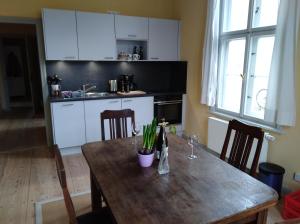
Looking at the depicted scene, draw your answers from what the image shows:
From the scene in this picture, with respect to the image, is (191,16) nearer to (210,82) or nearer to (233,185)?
(210,82)

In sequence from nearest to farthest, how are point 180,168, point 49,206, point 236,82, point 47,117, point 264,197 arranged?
point 264,197
point 180,168
point 49,206
point 236,82
point 47,117

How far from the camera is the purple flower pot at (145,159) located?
1.62 meters

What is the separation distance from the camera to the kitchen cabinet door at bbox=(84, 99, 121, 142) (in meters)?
3.72

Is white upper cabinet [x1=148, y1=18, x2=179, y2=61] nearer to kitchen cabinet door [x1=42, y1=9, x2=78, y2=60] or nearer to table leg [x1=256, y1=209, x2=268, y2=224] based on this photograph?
kitchen cabinet door [x1=42, y1=9, x2=78, y2=60]

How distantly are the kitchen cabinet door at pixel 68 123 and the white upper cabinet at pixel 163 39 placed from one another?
1578 mm

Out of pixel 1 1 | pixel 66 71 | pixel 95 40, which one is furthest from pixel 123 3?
pixel 1 1

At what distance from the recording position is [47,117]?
404 cm

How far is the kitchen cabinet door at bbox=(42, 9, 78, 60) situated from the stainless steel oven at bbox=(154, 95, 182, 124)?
156 centimetres

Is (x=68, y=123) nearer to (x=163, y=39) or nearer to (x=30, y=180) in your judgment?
(x=30, y=180)

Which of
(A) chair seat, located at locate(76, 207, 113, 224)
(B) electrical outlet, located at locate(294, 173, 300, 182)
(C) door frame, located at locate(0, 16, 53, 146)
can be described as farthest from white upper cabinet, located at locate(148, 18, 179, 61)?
(A) chair seat, located at locate(76, 207, 113, 224)

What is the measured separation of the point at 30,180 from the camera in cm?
298

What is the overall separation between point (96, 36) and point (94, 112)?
1.19 m

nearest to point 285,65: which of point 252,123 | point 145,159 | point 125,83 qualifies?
point 252,123

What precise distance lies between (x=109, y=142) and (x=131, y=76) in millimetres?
2459
